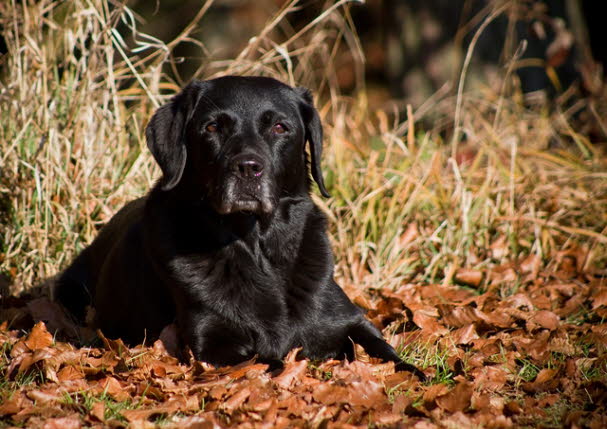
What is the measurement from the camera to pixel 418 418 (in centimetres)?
269

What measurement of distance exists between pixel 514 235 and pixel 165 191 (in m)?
2.65

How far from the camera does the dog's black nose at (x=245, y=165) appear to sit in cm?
317

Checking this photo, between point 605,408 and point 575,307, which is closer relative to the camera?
point 605,408

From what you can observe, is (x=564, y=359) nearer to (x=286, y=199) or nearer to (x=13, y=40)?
(x=286, y=199)

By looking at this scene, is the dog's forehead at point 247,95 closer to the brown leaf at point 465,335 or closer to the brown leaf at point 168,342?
the brown leaf at point 168,342

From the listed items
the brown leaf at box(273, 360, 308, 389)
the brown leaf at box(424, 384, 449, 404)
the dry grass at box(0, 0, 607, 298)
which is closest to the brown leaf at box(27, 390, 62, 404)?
the brown leaf at box(273, 360, 308, 389)

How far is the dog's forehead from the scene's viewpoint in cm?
338

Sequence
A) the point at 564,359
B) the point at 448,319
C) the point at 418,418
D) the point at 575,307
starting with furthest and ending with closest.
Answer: the point at 575,307, the point at 448,319, the point at 564,359, the point at 418,418

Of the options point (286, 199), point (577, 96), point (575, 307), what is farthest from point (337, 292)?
point (577, 96)

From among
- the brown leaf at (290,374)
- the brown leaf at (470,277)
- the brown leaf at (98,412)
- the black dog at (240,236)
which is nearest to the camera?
the brown leaf at (98,412)

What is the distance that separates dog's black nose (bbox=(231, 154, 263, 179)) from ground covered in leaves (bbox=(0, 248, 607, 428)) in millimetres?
844

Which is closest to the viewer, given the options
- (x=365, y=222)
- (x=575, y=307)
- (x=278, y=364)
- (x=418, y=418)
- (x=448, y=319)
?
(x=418, y=418)

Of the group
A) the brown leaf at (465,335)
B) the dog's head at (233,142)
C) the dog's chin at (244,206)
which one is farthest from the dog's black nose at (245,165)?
the brown leaf at (465,335)

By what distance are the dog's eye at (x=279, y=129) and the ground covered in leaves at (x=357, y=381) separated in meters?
1.08
